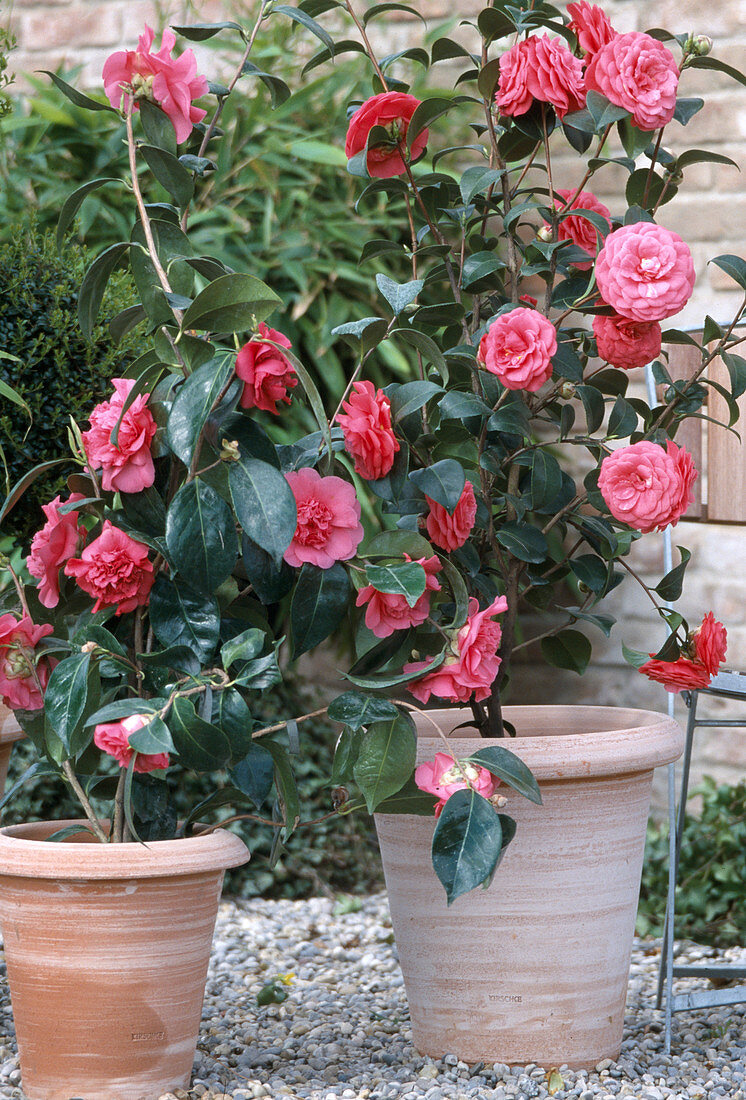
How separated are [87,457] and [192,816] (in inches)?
16.2

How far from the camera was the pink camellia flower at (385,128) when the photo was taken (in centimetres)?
132

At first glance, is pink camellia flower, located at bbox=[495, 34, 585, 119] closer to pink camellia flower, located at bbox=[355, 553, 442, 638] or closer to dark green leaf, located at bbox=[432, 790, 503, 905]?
pink camellia flower, located at bbox=[355, 553, 442, 638]

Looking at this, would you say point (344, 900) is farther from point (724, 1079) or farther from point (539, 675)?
point (724, 1079)

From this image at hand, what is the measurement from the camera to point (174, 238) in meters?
1.23

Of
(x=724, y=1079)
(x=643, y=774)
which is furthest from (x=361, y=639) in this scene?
(x=724, y=1079)

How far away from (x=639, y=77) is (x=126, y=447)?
0.67m

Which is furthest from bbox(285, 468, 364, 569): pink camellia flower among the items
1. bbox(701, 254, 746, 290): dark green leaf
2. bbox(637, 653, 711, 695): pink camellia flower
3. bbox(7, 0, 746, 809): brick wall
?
bbox(7, 0, 746, 809): brick wall

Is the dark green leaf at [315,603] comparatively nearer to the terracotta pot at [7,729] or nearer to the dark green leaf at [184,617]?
the dark green leaf at [184,617]

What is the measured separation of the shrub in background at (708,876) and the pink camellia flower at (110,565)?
1.39 m

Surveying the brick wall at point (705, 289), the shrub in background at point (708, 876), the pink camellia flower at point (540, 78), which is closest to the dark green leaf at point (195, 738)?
the pink camellia flower at point (540, 78)

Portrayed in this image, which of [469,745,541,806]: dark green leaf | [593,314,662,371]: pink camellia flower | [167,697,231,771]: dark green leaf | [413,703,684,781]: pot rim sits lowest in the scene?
[413,703,684,781]: pot rim

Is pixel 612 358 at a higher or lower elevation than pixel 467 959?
higher

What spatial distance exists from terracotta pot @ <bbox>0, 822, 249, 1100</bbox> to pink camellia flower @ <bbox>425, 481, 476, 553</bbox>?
40 cm

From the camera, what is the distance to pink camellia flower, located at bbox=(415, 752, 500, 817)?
1.13 metres
